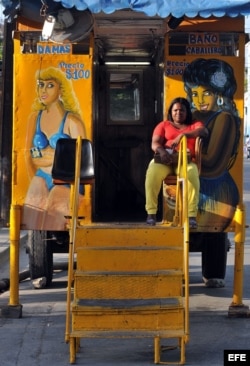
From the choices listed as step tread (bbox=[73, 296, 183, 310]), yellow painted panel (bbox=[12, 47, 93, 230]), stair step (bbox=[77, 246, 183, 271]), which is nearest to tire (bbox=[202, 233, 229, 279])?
yellow painted panel (bbox=[12, 47, 93, 230])

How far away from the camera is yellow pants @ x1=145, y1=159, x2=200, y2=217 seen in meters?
9.48

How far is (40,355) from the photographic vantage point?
8.27 meters

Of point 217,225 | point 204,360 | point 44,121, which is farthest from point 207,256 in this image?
point 204,360

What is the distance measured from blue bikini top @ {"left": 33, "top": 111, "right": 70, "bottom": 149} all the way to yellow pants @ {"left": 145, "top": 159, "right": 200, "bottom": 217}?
1.02m

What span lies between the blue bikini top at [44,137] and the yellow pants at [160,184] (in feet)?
Answer: 3.35

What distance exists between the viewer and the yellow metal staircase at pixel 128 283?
7.92 m

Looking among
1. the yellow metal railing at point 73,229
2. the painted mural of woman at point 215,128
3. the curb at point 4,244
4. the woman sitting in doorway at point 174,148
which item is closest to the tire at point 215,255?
the painted mural of woman at point 215,128

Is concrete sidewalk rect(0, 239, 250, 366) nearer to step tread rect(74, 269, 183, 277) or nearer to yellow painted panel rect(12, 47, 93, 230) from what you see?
step tread rect(74, 269, 183, 277)

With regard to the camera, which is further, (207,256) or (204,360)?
(207,256)

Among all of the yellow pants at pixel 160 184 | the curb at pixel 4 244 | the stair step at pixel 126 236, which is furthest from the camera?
the curb at pixel 4 244

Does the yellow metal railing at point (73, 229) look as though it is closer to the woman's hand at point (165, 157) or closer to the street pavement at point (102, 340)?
the street pavement at point (102, 340)

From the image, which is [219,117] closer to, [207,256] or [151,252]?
[151,252]

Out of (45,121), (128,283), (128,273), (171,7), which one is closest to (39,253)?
(45,121)

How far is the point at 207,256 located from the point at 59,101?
11.5 ft
